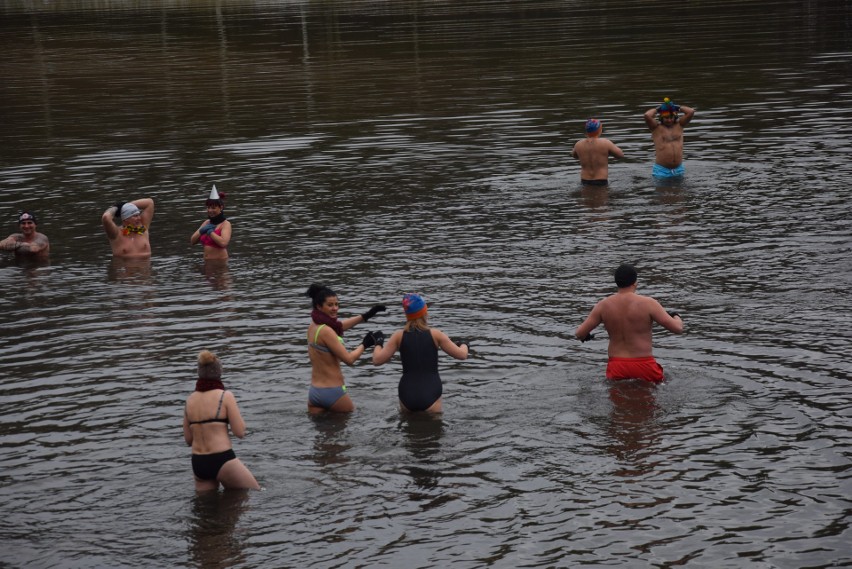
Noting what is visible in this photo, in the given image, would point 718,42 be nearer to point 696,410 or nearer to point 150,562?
point 696,410

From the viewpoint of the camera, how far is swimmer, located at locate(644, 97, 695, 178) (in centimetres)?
2520

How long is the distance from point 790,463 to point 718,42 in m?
41.7

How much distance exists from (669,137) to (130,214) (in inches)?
440

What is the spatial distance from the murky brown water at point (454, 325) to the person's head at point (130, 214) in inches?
31.7

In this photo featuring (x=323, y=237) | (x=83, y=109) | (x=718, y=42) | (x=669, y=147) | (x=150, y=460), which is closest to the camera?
(x=150, y=460)

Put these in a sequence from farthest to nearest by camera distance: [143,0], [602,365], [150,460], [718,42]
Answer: [143,0] → [718,42] → [602,365] → [150,460]

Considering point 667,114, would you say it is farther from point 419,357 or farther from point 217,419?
point 217,419

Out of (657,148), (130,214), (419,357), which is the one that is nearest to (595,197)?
(657,148)

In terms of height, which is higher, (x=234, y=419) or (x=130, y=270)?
(x=234, y=419)

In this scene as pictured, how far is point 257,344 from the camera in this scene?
16.8 m

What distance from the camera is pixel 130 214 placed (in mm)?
21750

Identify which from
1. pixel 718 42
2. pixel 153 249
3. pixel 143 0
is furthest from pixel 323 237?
pixel 143 0

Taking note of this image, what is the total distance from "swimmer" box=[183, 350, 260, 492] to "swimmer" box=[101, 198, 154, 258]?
34.7 ft

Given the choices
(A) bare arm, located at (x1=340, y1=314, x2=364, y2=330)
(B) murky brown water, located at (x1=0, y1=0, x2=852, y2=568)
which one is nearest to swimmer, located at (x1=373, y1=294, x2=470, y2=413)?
(B) murky brown water, located at (x1=0, y1=0, x2=852, y2=568)
